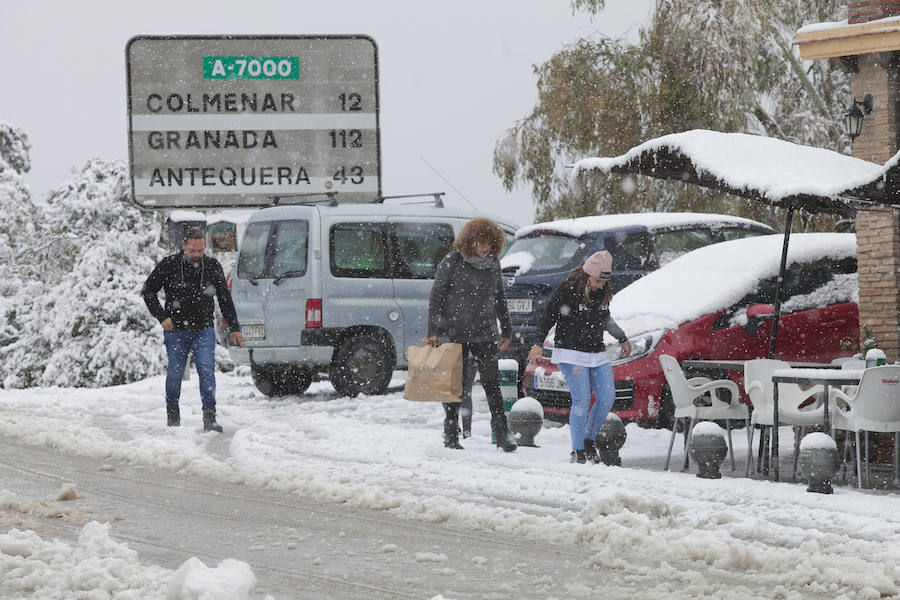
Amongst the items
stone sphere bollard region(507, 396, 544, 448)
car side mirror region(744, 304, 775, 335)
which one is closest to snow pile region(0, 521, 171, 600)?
stone sphere bollard region(507, 396, 544, 448)

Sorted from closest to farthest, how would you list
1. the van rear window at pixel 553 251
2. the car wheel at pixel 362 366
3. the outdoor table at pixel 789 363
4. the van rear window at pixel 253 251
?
1. the outdoor table at pixel 789 363
2. the van rear window at pixel 553 251
3. the car wheel at pixel 362 366
4. the van rear window at pixel 253 251

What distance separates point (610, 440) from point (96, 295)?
58.6 ft

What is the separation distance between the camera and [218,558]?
5980mm

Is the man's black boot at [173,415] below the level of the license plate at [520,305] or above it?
below

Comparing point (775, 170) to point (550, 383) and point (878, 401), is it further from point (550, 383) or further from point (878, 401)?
point (550, 383)

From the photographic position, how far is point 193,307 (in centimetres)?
1135

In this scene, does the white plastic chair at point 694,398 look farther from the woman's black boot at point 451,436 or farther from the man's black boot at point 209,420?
the man's black boot at point 209,420

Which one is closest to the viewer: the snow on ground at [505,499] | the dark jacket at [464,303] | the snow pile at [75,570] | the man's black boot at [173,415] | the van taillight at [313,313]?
the snow pile at [75,570]

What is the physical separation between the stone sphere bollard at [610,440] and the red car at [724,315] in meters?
1.15

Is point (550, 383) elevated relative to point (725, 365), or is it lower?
lower

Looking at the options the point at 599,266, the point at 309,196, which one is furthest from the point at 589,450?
the point at 309,196

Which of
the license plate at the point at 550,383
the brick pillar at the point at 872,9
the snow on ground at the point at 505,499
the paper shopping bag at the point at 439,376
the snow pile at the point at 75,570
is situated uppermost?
the brick pillar at the point at 872,9

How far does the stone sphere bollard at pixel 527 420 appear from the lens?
10.1m

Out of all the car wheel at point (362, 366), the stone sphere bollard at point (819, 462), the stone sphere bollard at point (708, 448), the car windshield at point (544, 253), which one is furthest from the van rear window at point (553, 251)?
the stone sphere bollard at point (819, 462)
